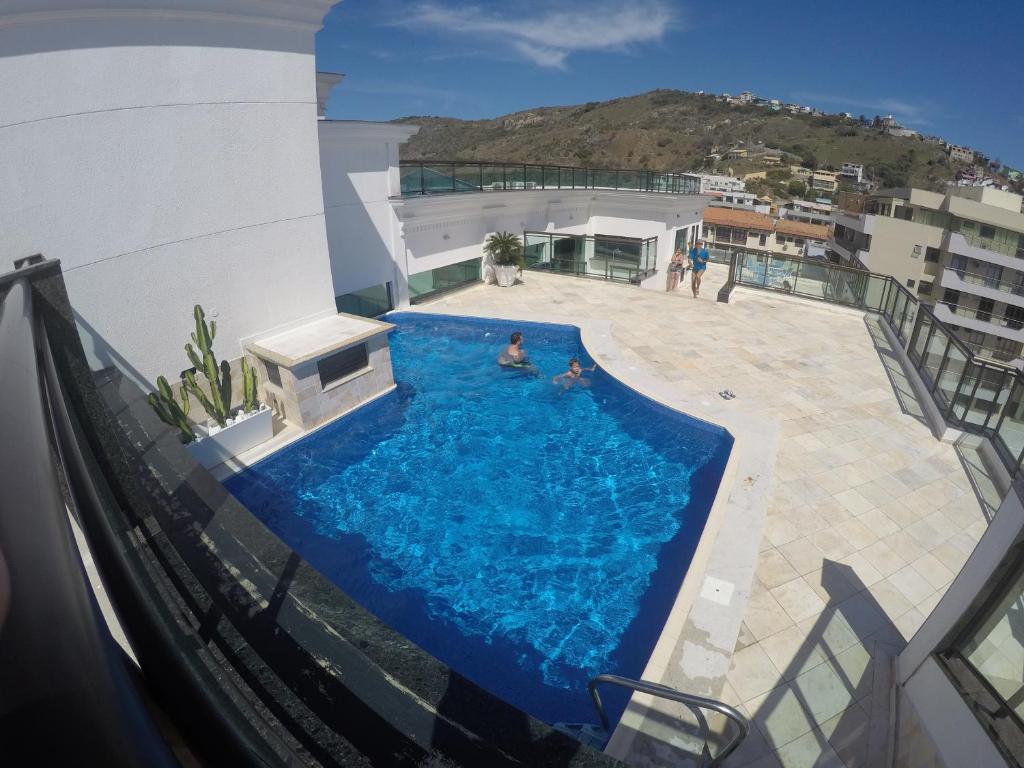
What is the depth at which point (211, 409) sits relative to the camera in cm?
876

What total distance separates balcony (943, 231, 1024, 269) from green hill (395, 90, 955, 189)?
55.0 m

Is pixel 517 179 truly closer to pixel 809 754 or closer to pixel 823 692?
pixel 823 692

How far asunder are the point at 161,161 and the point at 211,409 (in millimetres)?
3924

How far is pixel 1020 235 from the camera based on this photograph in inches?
1741

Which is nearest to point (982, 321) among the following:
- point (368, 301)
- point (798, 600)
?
point (368, 301)

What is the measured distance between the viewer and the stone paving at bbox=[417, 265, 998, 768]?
14.8 feet

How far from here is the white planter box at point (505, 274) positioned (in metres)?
18.4

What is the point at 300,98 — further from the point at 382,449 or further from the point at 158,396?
the point at 382,449

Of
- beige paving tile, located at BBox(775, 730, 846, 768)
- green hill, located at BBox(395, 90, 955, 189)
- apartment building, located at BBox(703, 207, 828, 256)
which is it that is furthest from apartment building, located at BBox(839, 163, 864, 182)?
beige paving tile, located at BBox(775, 730, 846, 768)

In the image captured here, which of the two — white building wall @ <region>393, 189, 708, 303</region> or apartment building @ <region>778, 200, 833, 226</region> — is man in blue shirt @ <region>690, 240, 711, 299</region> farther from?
apartment building @ <region>778, 200, 833, 226</region>

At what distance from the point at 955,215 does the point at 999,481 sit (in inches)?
2031

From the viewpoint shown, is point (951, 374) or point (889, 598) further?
point (951, 374)

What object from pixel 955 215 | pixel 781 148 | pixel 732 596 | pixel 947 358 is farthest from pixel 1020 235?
pixel 781 148

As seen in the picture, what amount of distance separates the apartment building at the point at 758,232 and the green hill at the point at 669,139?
Answer: 33704 millimetres
